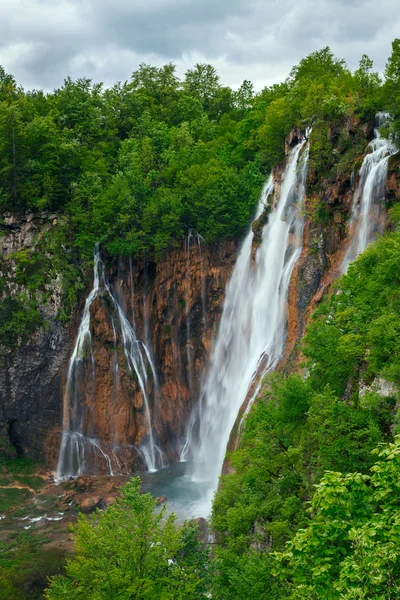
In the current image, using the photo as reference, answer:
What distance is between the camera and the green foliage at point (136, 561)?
11.3 metres

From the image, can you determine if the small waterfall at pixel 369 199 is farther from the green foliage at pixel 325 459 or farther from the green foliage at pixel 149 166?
the green foliage at pixel 325 459

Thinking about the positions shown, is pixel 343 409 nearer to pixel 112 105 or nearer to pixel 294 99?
pixel 294 99

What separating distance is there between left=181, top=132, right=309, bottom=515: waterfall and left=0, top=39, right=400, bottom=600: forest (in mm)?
2015

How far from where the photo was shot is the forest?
7.28 metres

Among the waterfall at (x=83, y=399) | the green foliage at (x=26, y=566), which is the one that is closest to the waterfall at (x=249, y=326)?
the waterfall at (x=83, y=399)

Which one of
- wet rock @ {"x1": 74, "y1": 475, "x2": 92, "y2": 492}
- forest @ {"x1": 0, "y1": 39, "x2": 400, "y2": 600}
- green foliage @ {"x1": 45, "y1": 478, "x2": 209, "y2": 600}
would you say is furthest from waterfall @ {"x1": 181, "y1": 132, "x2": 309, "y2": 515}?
green foliage @ {"x1": 45, "y1": 478, "x2": 209, "y2": 600}

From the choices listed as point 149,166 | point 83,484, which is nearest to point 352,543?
point 83,484

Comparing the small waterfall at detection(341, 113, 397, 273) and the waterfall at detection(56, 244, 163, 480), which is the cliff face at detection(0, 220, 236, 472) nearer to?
the waterfall at detection(56, 244, 163, 480)

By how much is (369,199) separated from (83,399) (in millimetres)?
18571

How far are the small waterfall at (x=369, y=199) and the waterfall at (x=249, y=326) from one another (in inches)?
116

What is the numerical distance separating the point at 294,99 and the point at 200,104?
53.0ft

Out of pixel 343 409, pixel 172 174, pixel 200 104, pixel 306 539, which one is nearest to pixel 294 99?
pixel 172 174

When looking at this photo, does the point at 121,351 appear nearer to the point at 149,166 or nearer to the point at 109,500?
the point at 109,500

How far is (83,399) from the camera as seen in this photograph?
29578 millimetres
